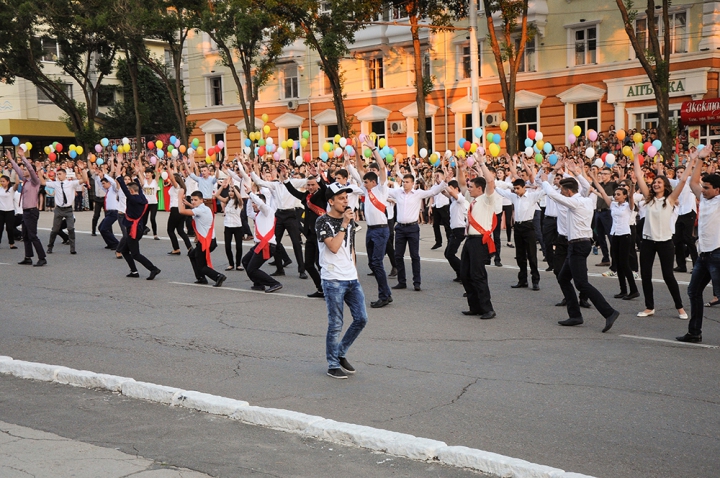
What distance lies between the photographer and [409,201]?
45.8 ft

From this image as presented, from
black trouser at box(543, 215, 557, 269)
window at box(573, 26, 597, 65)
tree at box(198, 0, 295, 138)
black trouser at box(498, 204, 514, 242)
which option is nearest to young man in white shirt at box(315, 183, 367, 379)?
black trouser at box(543, 215, 557, 269)

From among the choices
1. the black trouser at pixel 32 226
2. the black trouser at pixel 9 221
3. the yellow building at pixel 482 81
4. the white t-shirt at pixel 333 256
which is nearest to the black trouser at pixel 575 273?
the white t-shirt at pixel 333 256

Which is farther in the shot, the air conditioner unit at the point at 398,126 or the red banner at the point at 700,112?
the air conditioner unit at the point at 398,126

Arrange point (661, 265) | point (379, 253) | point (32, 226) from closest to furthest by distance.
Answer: point (661, 265)
point (379, 253)
point (32, 226)

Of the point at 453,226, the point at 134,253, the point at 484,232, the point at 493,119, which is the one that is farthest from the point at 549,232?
the point at 493,119

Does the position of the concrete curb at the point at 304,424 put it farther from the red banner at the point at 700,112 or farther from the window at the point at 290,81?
the window at the point at 290,81

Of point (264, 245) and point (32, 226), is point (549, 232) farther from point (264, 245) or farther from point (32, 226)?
point (32, 226)

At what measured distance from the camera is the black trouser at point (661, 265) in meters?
11.2

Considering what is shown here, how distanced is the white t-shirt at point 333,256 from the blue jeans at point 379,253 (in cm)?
412

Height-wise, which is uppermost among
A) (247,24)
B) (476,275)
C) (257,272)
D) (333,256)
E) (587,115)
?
(247,24)

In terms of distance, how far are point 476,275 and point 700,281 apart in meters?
2.86

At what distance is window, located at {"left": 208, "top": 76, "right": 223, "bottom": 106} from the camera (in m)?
51.2

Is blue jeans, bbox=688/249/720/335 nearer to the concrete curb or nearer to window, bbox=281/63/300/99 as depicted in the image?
the concrete curb

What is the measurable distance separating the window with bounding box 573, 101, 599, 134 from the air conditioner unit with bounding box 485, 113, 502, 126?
3727mm
